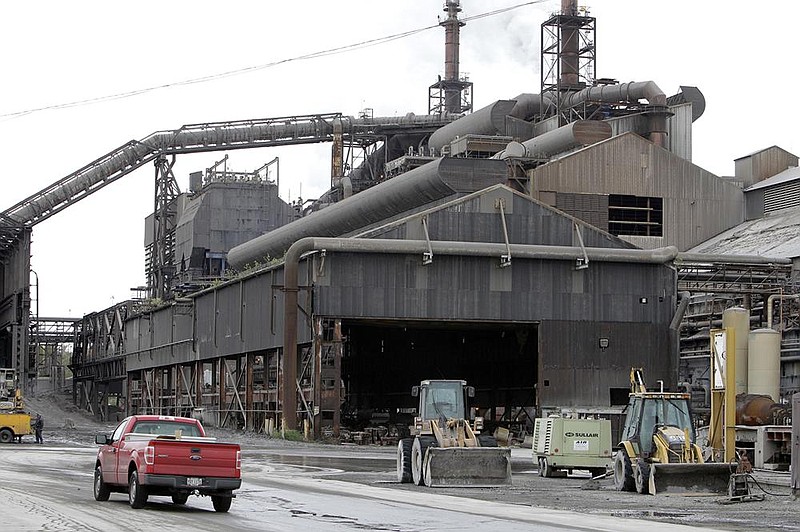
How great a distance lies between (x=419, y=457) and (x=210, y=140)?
64995 mm

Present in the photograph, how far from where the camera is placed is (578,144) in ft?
247

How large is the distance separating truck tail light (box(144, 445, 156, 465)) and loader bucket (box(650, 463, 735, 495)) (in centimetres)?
1205

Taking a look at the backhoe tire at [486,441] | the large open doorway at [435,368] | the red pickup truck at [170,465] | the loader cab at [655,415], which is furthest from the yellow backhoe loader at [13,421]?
the loader cab at [655,415]

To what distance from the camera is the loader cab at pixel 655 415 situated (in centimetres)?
3112

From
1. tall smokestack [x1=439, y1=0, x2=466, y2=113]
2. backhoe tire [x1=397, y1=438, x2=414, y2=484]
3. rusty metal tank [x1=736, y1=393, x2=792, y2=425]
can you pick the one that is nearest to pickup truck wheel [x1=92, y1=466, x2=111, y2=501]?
backhoe tire [x1=397, y1=438, x2=414, y2=484]

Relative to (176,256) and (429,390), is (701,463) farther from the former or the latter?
(176,256)

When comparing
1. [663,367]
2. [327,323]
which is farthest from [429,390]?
[663,367]

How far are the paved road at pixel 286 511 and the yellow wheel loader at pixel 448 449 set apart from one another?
985 mm

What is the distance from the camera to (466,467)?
3222 centimetres

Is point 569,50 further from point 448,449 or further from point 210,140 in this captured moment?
point 448,449

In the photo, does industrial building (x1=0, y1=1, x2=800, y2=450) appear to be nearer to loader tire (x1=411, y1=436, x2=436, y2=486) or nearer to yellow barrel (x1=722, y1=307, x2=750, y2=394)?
yellow barrel (x1=722, y1=307, x2=750, y2=394)

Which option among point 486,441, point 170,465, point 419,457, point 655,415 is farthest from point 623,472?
point 170,465

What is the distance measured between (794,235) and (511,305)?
61.4 feet

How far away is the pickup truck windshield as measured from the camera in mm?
25047
